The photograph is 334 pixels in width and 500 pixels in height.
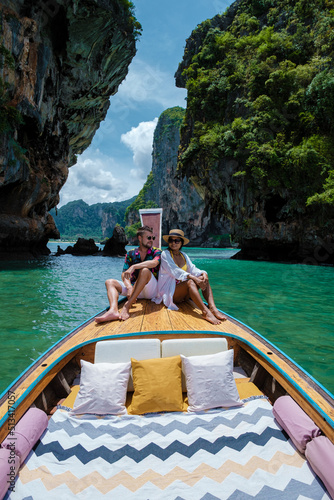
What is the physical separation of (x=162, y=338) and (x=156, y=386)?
47 centimetres

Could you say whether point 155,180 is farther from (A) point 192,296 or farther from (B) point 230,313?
(A) point 192,296

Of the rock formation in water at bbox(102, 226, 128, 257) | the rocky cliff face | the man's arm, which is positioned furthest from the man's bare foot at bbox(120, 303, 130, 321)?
the rock formation in water at bbox(102, 226, 128, 257)

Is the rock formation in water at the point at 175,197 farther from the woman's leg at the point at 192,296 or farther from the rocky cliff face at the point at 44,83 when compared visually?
the woman's leg at the point at 192,296

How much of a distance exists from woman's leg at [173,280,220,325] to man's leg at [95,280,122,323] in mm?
813

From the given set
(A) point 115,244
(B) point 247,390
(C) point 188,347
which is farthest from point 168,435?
(A) point 115,244

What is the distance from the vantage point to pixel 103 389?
6.41ft

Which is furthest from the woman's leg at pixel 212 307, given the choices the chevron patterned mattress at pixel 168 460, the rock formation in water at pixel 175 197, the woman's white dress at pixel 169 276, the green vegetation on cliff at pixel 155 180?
the green vegetation on cliff at pixel 155 180

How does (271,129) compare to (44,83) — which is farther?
(271,129)

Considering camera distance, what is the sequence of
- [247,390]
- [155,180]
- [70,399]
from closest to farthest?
1. [70,399]
2. [247,390]
3. [155,180]

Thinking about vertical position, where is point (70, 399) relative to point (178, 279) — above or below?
below

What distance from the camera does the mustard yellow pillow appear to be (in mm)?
1936

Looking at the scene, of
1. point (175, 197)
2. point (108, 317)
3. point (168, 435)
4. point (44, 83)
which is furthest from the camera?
point (175, 197)

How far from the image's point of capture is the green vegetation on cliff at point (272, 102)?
16547mm

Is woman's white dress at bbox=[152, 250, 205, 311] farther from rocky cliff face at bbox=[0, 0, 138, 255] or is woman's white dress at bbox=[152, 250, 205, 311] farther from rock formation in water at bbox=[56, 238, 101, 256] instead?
rock formation in water at bbox=[56, 238, 101, 256]
